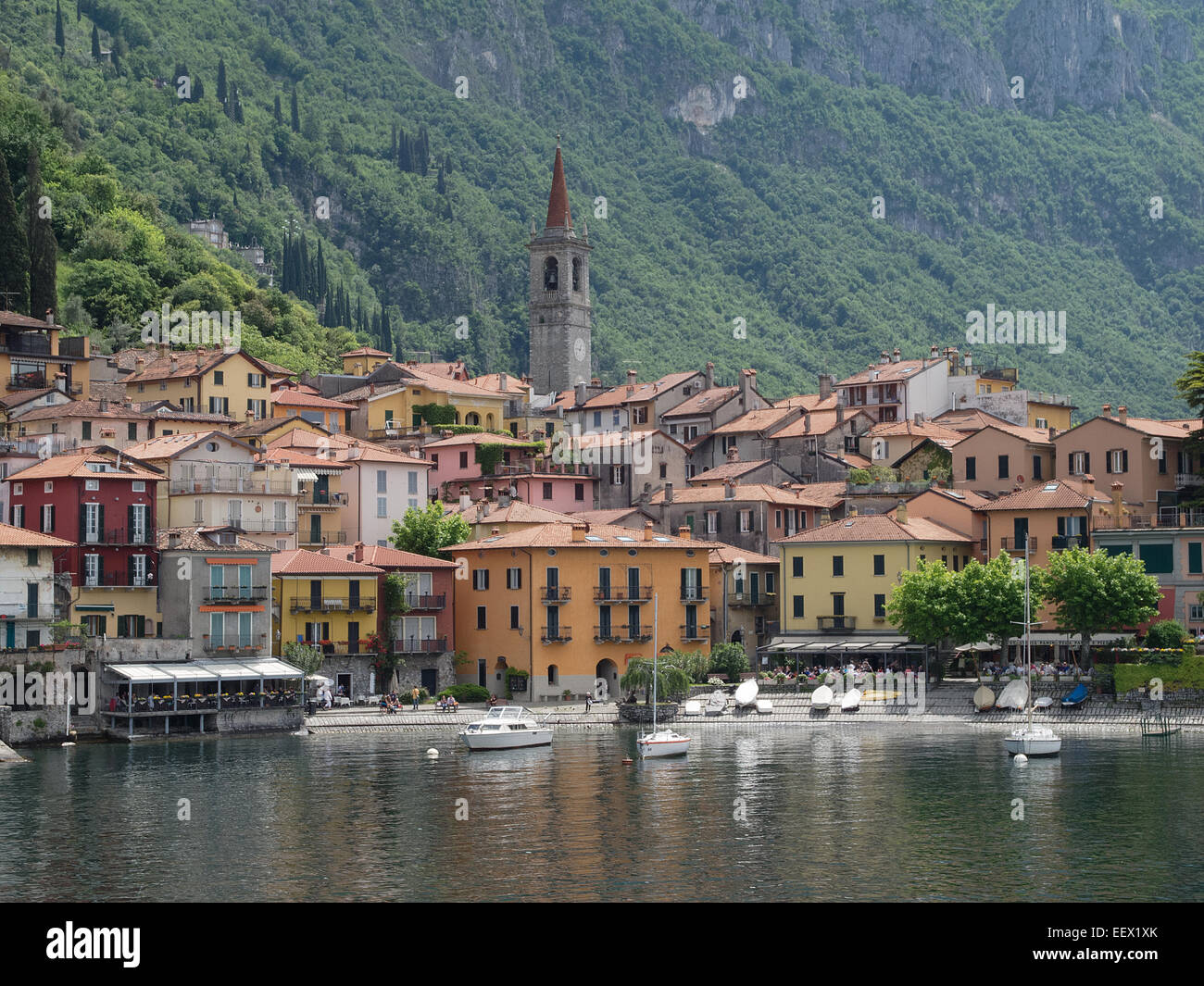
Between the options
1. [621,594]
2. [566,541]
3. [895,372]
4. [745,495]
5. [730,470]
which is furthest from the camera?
[895,372]

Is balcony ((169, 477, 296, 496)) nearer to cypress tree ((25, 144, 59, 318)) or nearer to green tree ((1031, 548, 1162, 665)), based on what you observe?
green tree ((1031, 548, 1162, 665))

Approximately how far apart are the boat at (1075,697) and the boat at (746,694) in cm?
1502

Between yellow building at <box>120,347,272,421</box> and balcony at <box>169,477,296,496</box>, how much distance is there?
26554 mm

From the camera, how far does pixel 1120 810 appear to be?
184 ft

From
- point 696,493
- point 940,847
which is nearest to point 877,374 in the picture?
point 696,493

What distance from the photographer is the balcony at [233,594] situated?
8850 cm

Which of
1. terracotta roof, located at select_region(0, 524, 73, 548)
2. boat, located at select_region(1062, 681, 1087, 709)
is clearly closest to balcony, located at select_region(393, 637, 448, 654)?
terracotta roof, located at select_region(0, 524, 73, 548)

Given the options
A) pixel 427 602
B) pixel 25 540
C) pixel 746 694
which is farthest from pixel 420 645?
pixel 25 540

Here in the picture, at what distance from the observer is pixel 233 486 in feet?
323

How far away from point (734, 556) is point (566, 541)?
13.0 m

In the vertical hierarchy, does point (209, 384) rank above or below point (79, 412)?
above

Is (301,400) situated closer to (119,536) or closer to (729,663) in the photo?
(119,536)

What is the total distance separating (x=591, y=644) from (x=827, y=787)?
38.1 meters

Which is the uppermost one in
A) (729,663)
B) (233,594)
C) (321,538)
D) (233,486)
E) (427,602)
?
(233,486)
